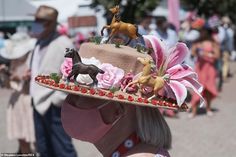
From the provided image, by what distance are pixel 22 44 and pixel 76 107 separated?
3.85m

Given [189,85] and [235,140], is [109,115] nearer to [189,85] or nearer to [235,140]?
[189,85]

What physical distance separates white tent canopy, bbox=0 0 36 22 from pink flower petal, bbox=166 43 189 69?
53.2 ft

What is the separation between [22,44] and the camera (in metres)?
5.75

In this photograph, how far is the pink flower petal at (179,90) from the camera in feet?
6.42

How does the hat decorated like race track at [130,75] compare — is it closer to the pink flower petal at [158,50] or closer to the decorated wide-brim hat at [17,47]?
the pink flower petal at [158,50]

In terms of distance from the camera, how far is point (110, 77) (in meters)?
1.95

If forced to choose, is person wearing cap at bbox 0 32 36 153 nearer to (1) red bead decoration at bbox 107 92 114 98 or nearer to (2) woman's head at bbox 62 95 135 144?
(2) woman's head at bbox 62 95 135 144

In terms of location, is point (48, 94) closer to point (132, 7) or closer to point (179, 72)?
point (179, 72)

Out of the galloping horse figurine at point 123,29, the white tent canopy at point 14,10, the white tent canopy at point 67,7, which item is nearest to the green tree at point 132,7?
the white tent canopy at point 67,7

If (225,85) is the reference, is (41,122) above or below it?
above

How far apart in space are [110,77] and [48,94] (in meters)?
2.73

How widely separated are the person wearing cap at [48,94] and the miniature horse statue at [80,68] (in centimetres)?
249

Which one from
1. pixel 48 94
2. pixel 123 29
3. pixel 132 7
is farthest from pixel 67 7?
pixel 123 29

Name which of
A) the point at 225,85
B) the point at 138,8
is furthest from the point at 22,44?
the point at 138,8
